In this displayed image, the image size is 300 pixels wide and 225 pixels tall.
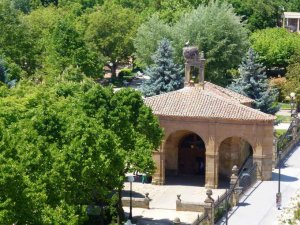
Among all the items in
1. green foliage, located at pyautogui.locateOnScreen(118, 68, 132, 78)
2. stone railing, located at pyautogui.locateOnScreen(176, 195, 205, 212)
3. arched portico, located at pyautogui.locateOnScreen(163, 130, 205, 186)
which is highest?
Result: green foliage, located at pyautogui.locateOnScreen(118, 68, 132, 78)

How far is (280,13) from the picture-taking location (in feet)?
408

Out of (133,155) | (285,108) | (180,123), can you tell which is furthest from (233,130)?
(285,108)

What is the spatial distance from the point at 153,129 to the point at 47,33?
153ft

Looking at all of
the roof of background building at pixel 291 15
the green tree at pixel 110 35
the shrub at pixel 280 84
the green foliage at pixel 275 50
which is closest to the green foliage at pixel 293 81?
the shrub at pixel 280 84

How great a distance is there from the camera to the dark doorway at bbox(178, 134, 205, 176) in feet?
186

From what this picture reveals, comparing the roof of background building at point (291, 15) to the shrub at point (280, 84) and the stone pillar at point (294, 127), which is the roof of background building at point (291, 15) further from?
the stone pillar at point (294, 127)

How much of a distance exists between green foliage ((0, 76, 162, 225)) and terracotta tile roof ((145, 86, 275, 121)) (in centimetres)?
618

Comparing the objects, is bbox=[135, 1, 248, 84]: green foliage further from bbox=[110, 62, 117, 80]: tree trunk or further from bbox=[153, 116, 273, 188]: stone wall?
bbox=[153, 116, 273, 188]: stone wall

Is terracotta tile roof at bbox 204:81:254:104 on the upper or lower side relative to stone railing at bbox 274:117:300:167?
upper

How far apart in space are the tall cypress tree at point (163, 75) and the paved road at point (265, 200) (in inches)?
623

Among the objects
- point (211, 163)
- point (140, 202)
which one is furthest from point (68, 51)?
point (140, 202)

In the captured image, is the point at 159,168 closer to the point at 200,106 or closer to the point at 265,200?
the point at 200,106

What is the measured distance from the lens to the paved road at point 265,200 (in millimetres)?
46031

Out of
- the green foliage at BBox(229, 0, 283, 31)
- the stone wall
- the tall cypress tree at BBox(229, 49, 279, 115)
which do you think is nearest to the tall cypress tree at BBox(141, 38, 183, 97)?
the tall cypress tree at BBox(229, 49, 279, 115)
